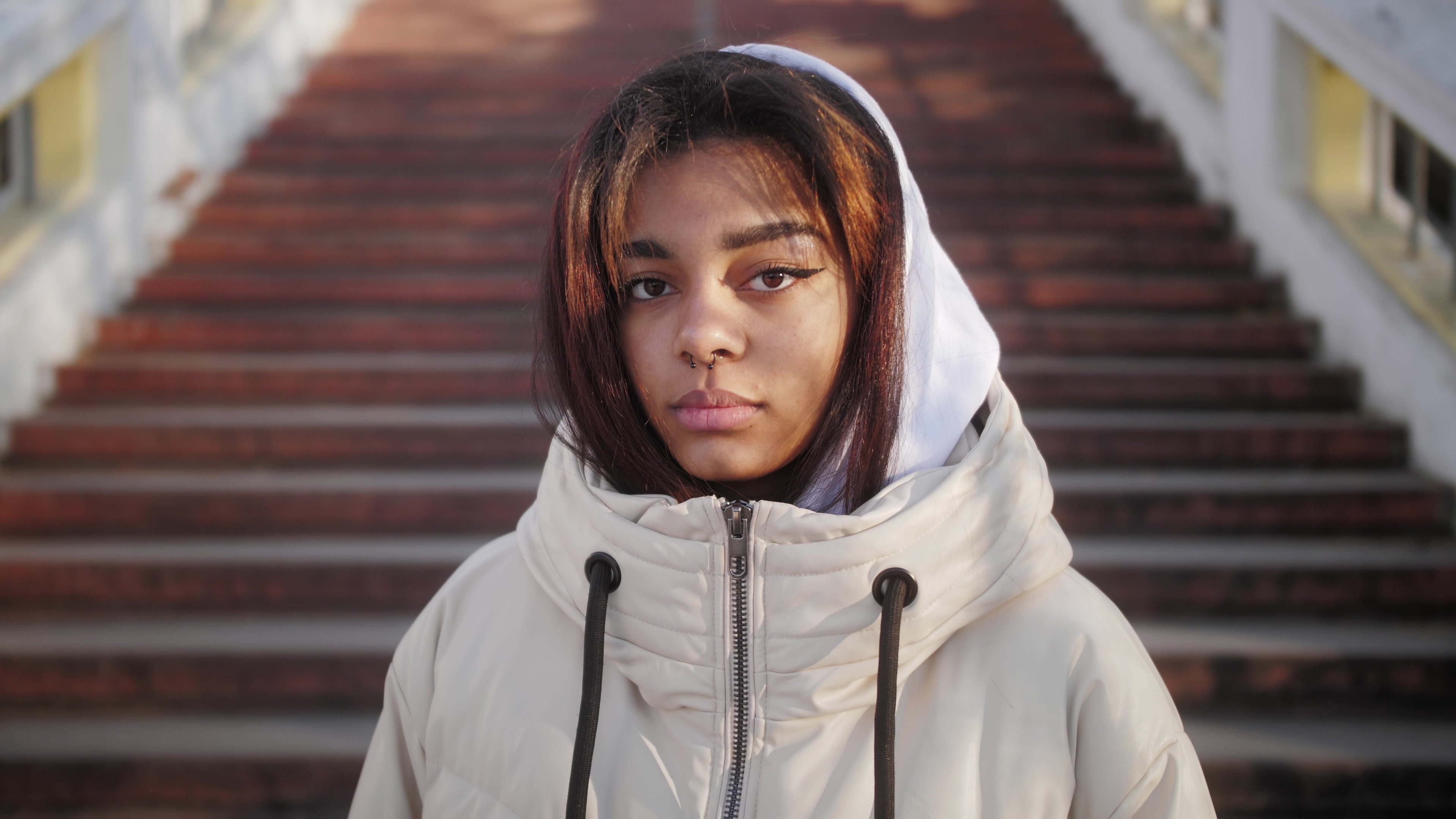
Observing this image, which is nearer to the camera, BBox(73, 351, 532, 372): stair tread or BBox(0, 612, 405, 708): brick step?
BBox(0, 612, 405, 708): brick step

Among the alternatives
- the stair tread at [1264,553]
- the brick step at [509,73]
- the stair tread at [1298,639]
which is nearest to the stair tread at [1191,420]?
the stair tread at [1264,553]

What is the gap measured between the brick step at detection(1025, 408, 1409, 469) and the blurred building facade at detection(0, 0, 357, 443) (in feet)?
12.1

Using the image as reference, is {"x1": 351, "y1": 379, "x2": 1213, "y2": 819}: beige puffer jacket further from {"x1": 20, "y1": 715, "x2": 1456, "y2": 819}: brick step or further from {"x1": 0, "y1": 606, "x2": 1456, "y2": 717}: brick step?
{"x1": 0, "y1": 606, "x2": 1456, "y2": 717}: brick step

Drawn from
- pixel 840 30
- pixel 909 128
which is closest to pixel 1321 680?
pixel 909 128

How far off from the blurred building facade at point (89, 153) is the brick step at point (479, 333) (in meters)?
0.28

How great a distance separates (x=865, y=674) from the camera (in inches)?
39.5

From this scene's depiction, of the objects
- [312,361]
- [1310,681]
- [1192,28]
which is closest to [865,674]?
[1310,681]

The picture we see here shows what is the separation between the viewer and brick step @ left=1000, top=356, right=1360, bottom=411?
3857 mm

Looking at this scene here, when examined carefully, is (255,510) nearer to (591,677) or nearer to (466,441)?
(466,441)

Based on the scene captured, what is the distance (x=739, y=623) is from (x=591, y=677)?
16cm

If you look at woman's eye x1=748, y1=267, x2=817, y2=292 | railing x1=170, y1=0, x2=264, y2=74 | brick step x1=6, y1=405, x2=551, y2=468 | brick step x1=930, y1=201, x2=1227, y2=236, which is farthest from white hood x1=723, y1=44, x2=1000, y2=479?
railing x1=170, y1=0, x2=264, y2=74

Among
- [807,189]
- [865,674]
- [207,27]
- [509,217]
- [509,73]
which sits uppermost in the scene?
[207,27]

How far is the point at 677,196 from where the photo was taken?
1.06m

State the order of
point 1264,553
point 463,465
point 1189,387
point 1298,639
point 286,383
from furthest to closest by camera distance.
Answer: point 286,383 < point 1189,387 < point 463,465 < point 1264,553 < point 1298,639
